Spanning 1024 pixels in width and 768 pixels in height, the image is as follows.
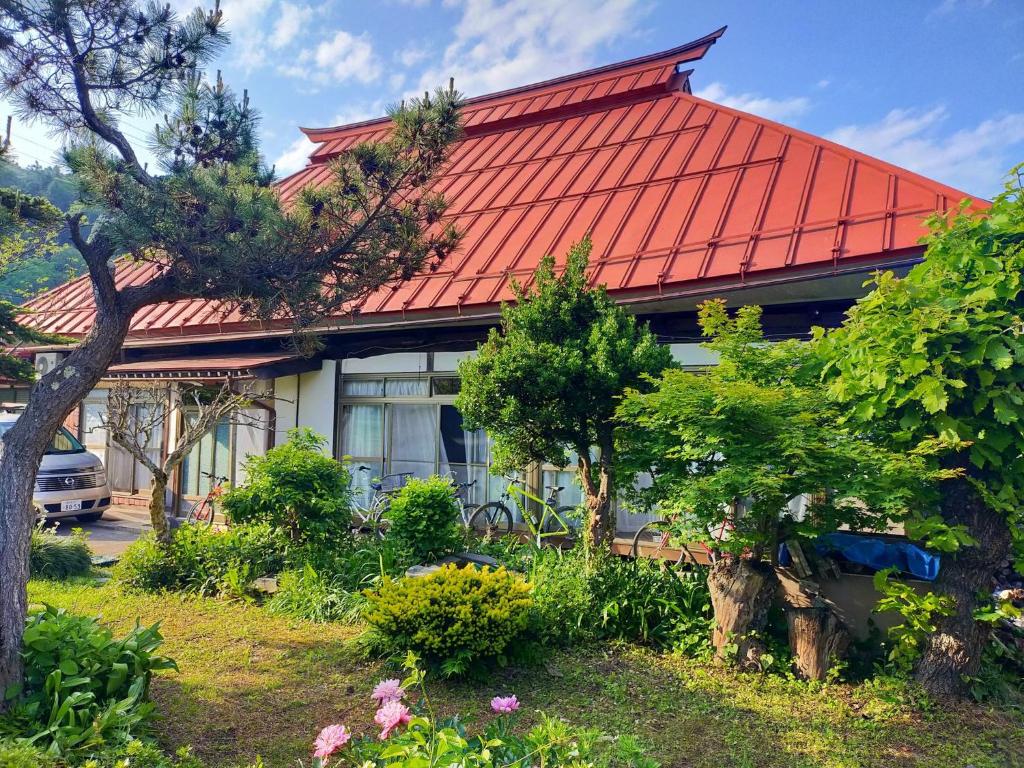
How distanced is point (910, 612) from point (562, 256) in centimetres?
482

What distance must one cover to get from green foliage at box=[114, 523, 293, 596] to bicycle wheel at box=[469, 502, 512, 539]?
2.15 m

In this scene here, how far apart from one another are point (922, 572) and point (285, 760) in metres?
4.17

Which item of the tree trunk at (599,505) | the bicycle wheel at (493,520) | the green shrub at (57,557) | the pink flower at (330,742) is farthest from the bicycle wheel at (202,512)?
the pink flower at (330,742)

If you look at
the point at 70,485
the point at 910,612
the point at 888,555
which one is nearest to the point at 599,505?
the point at 888,555

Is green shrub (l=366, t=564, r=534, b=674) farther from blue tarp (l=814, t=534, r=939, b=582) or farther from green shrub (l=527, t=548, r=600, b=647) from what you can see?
blue tarp (l=814, t=534, r=939, b=582)

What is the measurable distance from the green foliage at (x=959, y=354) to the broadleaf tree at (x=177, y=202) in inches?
113

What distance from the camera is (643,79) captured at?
11.3 m

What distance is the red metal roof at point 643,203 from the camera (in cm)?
605

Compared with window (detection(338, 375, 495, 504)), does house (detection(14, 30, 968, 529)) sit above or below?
above

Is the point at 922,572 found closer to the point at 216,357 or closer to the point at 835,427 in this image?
the point at 835,427

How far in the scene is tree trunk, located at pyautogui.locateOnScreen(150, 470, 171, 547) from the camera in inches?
238

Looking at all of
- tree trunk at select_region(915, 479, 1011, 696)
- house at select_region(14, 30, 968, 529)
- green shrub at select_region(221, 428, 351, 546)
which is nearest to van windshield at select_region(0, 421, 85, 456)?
house at select_region(14, 30, 968, 529)

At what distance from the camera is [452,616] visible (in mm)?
4000

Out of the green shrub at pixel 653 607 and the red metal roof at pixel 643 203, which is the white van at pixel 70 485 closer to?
the red metal roof at pixel 643 203
